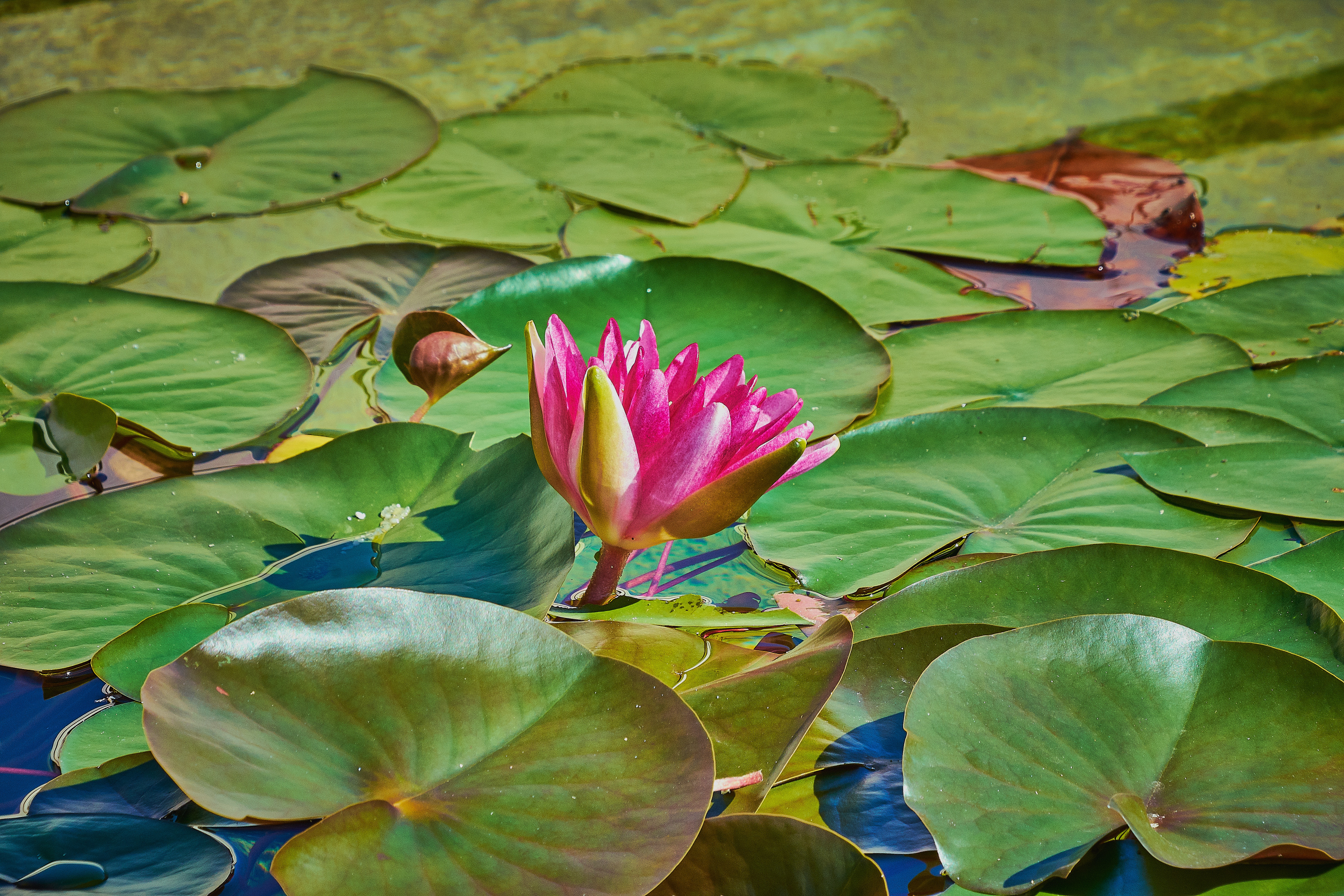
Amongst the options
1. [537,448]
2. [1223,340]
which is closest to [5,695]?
[537,448]

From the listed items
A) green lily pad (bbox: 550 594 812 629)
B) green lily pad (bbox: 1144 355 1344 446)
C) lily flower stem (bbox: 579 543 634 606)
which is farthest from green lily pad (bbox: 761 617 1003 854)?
green lily pad (bbox: 1144 355 1344 446)

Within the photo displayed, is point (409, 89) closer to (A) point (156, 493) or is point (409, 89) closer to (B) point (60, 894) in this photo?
(A) point (156, 493)

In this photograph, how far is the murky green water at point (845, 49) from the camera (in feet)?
7.63

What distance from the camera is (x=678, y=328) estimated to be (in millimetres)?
1497

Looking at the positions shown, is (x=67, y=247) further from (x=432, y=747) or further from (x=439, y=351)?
(x=432, y=747)

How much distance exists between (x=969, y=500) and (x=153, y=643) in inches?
36.1

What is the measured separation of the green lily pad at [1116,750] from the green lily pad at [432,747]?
0.71 feet

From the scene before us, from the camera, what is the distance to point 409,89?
2.45m

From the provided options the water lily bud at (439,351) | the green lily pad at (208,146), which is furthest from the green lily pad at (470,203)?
the water lily bud at (439,351)

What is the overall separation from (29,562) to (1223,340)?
1.61 meters

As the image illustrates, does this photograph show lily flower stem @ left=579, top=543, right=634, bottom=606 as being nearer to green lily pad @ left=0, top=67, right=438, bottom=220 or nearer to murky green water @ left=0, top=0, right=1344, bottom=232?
green lily pad @ left=0, top=67, right=438, bottom=220

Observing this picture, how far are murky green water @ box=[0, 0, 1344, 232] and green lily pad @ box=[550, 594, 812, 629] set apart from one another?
1.45 meters

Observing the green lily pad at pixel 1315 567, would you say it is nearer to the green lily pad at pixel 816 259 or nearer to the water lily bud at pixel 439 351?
the green lily pad at pixel 816 259

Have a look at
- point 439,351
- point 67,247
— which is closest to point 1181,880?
point 439,351
